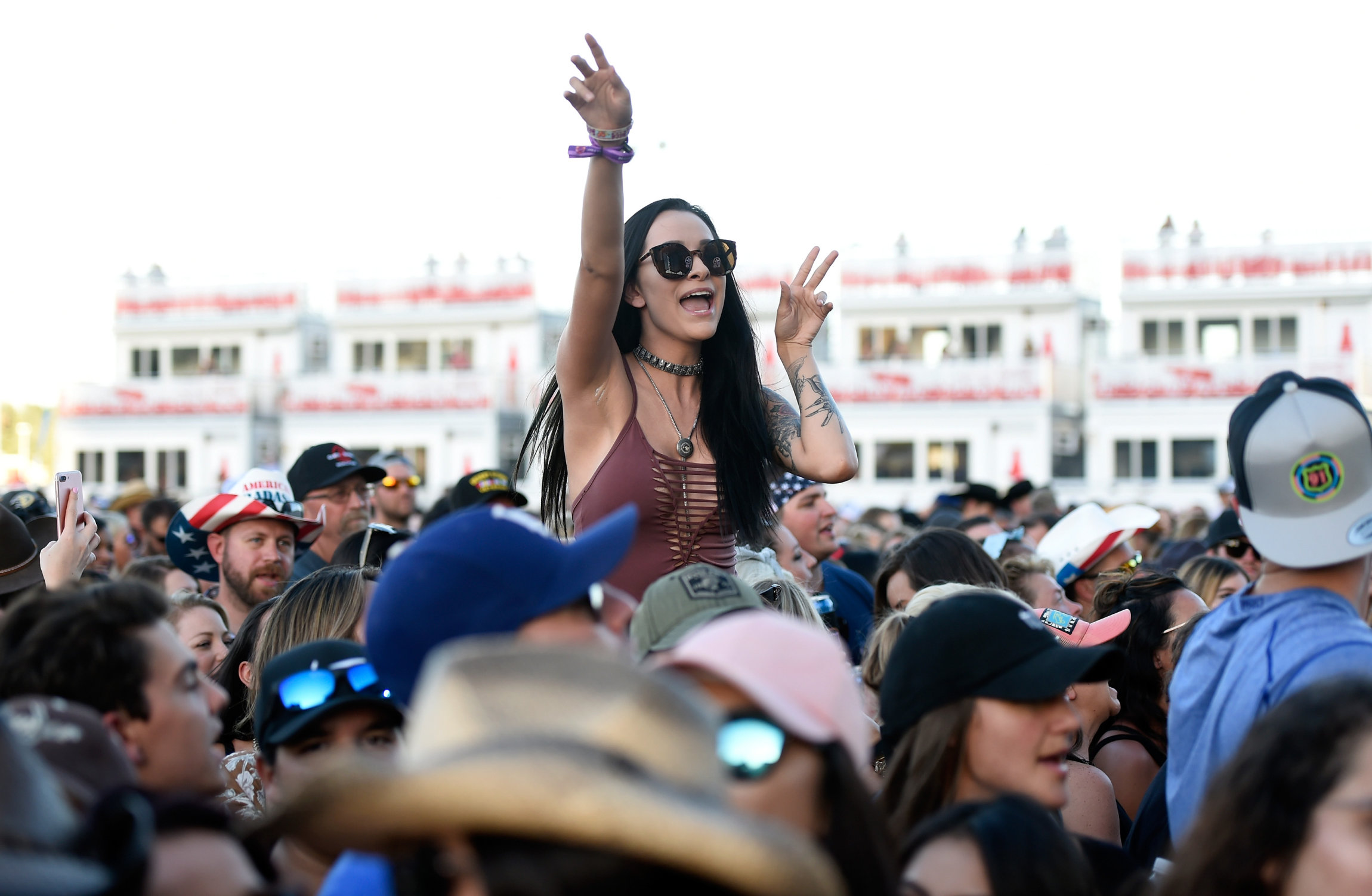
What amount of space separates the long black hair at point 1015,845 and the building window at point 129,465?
49587 mm

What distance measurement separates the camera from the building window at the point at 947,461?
138ft

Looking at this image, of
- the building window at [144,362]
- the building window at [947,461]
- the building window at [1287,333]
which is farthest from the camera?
the building window at [144,362]

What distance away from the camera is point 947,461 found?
138ft

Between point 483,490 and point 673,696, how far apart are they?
22.3 feet

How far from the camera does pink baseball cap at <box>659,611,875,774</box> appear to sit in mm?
1766

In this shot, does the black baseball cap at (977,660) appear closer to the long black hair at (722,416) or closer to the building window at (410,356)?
the long black hair at (722,416)

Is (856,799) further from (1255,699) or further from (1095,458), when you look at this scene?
(1095,458)

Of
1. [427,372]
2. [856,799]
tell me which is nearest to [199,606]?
[856,799]

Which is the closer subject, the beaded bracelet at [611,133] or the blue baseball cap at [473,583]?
the blue baseball cap at [473,583]

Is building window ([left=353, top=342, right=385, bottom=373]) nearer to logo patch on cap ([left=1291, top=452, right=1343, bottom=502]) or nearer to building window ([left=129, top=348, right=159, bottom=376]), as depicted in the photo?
building window ([left=129, top=348, right=159, bottom=376])

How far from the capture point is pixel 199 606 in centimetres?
493

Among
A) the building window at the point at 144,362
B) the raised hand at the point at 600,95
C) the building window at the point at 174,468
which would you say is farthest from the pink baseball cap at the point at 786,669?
the building window at the point at 144,362

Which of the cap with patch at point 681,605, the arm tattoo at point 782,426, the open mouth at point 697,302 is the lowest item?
the cap with patch at point 681,605

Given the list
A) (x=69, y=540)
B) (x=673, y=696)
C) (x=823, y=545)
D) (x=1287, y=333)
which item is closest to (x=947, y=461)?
(x=1287, y=333)
